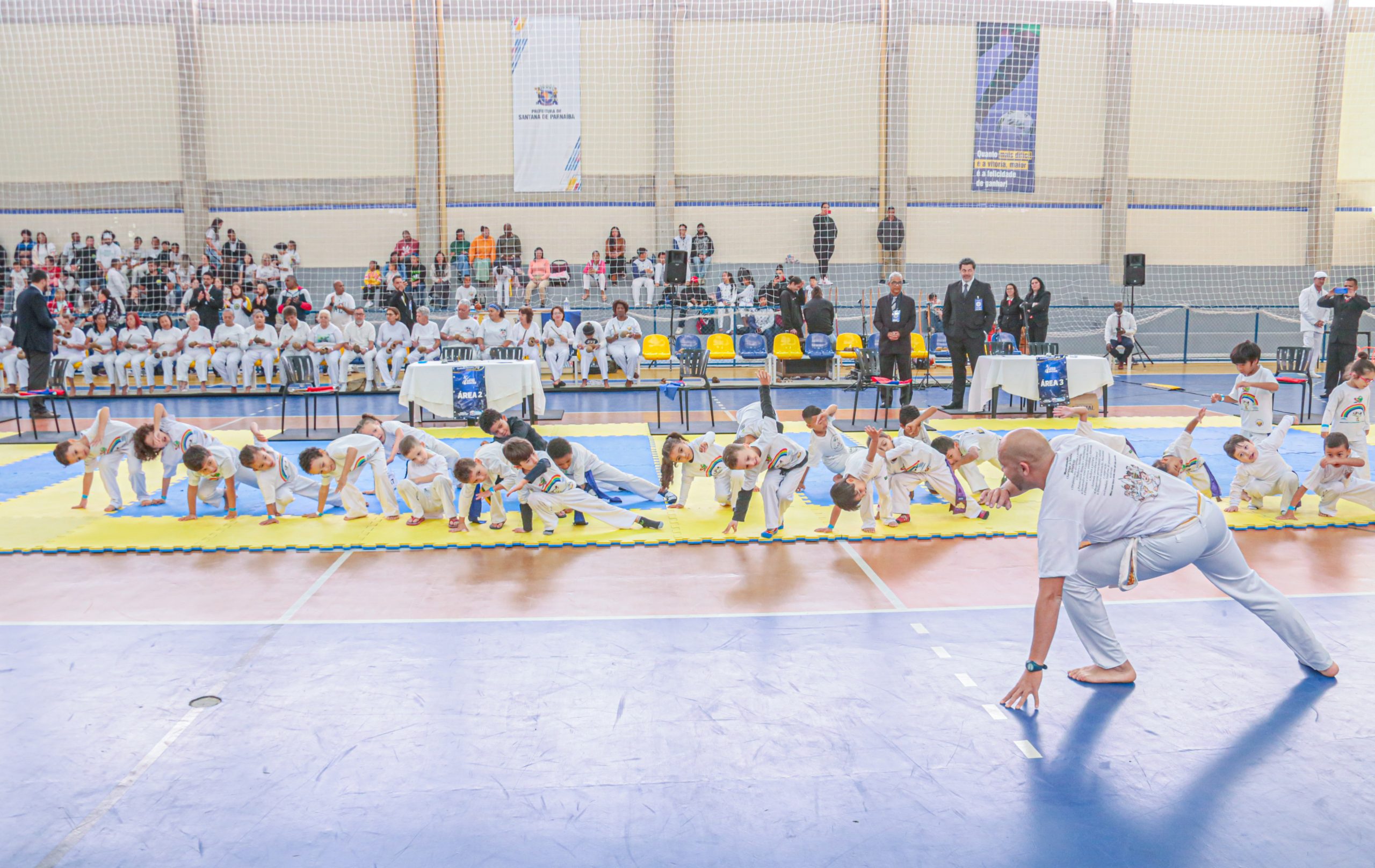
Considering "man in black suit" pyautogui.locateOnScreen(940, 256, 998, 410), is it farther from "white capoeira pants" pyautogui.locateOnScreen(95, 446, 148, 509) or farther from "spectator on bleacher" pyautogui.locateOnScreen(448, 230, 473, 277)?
"spectator on bleacher" pyautogui.locateOnScreen(448, 230, 473, 277)

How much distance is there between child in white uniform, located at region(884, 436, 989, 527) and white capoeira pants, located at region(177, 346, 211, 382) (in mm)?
14120

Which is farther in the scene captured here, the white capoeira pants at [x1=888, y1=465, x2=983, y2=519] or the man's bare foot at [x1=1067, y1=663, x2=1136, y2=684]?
the white capoeira pants at [x1=888, y1=465, x2=983, y2=519]

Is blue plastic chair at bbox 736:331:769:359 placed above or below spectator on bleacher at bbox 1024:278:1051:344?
below

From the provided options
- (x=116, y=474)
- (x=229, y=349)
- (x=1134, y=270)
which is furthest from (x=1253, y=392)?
(x=229, y=349)

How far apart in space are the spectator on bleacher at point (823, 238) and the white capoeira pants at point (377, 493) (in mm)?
16773

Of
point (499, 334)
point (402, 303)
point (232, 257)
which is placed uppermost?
point (232, 257)

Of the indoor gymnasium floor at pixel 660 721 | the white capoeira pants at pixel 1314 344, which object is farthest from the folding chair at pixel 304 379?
the white capoeira pants at pixel 1314 344

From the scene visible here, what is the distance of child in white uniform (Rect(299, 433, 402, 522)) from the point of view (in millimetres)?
8508

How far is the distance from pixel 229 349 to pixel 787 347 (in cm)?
1012

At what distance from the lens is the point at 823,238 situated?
80.7 feet

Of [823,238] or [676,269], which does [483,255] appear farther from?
[823,238]

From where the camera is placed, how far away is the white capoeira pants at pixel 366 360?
17.5m

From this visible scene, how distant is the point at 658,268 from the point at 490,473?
16.0 m

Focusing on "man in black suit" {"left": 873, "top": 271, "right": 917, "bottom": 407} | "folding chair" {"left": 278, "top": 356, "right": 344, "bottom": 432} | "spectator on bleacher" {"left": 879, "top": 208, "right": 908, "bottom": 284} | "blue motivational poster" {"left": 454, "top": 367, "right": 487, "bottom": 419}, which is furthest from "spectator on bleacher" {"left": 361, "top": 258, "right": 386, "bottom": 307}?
"man in black suit" {"left": 873, "top": 271, "right": 917, "bottom": 407}
